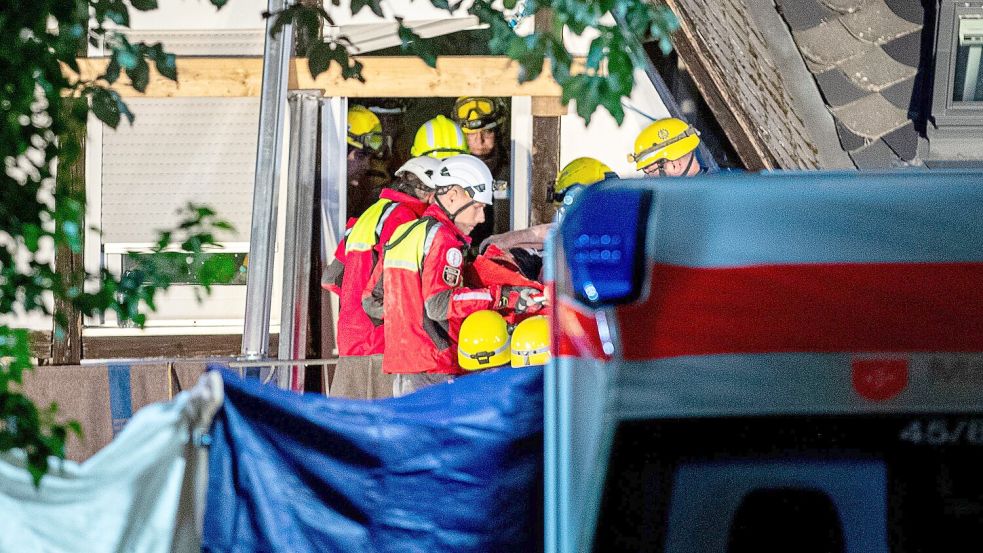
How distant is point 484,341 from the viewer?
847 centimetres

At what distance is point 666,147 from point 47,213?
5727mm

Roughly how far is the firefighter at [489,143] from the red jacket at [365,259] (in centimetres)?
158

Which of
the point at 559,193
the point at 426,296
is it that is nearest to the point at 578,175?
the point at 559,193

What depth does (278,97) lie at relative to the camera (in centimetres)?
830

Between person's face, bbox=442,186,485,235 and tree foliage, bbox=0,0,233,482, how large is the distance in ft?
17.4

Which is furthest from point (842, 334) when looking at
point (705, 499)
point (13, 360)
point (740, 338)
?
point (13, 360)

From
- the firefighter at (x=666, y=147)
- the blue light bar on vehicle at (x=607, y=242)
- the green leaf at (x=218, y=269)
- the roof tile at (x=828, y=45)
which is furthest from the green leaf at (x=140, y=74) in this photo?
the roof tile at (x=828, y=45)

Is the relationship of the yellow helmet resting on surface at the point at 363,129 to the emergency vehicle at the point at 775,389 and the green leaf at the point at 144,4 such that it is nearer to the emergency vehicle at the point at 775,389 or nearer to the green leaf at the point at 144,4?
the green leaf at the point at 144,4

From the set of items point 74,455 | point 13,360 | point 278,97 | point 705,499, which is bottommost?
point 74,455

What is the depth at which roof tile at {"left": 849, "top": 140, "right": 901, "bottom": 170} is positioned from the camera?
30.0 feet

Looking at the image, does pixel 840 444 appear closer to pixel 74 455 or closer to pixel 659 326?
pixel 659 326

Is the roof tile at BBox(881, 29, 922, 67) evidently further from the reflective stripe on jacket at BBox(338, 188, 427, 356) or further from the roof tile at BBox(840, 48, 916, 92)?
the reflective stripe on jacket at BBox(338, 188, 427, 356)

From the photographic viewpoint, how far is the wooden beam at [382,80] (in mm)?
10516

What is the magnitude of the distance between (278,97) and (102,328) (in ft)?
13.7
